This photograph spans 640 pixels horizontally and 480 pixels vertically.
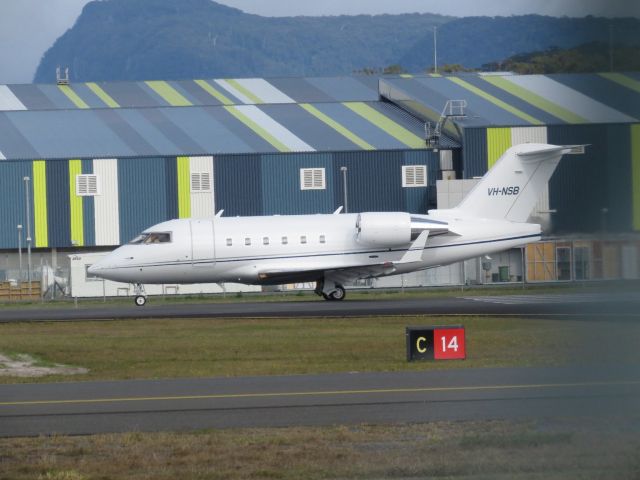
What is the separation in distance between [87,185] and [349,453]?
5559cm

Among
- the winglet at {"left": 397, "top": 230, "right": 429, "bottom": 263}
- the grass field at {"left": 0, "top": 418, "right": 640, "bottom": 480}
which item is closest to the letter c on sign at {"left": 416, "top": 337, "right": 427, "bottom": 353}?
the grass field at {"left": 0, "top": 418, "right": 640, "bottom": 480}

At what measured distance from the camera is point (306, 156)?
220 ft

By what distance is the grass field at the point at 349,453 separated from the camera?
31.2ft

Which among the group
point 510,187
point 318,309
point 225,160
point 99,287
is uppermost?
point 225,160

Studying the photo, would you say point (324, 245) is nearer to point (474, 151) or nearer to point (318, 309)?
point (318, 309)

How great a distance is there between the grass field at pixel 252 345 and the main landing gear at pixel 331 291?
1155 centimetres

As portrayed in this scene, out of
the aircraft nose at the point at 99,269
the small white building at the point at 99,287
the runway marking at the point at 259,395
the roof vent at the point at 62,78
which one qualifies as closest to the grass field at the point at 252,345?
the runway marking at the point at 259,395

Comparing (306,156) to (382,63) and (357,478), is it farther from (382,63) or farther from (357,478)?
(382,63)

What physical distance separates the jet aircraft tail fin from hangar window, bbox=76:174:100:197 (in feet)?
89.1

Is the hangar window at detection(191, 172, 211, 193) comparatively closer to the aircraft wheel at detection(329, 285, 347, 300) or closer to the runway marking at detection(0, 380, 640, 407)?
the aircraft wheel at detection(329, 285, 347, 300)

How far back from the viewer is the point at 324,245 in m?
44.9

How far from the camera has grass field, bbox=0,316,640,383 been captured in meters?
21.1

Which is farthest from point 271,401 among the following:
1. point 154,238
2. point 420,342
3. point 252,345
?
point 154,238

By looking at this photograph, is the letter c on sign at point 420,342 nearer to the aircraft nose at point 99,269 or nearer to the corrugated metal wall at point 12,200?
the aircraft nose at point 99,269
